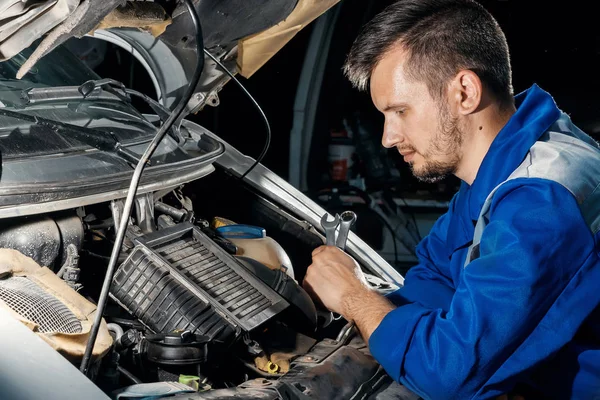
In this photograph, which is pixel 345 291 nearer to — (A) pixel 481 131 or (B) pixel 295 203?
(A) pixel 481 131

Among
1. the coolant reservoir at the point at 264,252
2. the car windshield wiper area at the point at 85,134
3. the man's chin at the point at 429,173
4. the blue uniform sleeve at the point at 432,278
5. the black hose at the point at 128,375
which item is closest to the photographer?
the black hose at the point at 128,375

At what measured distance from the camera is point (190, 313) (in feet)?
5.44

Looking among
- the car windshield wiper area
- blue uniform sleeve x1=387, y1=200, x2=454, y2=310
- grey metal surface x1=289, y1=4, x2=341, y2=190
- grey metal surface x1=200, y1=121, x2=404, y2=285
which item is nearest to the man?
blue uniform sleeve x1=387, y1=200, x2=454, y2=310

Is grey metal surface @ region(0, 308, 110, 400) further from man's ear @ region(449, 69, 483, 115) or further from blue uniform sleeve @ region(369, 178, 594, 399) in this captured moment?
man's ear @ region(449, 69, 483, 115)

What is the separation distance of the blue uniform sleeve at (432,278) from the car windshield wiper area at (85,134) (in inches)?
34.4

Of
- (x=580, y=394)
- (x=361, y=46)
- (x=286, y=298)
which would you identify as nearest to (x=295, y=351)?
(x=286, y=298)

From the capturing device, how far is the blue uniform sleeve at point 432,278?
1978mm

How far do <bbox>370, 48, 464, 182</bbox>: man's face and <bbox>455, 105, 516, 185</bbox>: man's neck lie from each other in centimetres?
2

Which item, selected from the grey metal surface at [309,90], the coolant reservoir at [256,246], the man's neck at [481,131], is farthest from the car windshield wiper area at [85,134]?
the grey metal surface at [309,90]

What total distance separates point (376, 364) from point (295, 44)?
4.65 m

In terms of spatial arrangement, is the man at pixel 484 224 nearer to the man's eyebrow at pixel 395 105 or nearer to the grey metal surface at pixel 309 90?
the man's eyebrow at pixel 395 105

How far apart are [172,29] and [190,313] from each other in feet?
2.49

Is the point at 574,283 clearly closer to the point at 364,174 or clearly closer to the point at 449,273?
the point at 449,273

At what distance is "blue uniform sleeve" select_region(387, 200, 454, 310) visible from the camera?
1.98 metres
